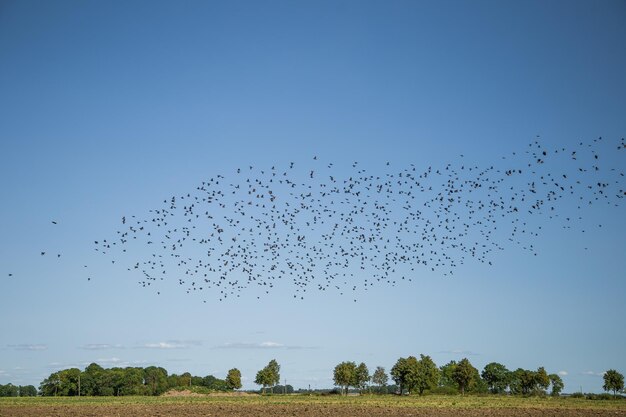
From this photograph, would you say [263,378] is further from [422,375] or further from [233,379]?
[422,375]

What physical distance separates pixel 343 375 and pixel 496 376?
6782 cm

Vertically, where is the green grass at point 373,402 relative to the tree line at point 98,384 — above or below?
above

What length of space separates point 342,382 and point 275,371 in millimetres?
23547

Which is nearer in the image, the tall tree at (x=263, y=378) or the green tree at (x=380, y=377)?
the tall tree at (x=263, y=378)

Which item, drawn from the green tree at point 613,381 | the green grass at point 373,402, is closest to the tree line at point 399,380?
the green tree at point 613,381

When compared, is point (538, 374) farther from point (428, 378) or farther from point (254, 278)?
point (254, 278)

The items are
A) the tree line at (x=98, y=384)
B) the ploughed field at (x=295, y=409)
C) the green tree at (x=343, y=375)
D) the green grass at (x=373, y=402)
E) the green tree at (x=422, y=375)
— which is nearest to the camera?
the ploughed field at (x=295, y=409)

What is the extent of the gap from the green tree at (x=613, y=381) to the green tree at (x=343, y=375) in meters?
68.1

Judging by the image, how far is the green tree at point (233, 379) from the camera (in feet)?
554

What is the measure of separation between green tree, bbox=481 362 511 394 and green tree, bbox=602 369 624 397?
43.7 meters

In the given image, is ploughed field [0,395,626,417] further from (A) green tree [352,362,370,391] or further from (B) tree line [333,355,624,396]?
(A) green tree [352,362,370,391]

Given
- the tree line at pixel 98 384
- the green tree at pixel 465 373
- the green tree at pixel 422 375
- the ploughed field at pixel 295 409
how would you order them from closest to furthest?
the ploughed field at pixel 295 409 < the green tree at pixel 422 375 < the green tree at pixel 465 373 < the tree line at pixel 98 384

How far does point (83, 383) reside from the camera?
17088 centimetres

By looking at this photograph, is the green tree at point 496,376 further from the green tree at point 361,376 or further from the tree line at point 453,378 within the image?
the green tree at point 361,376
